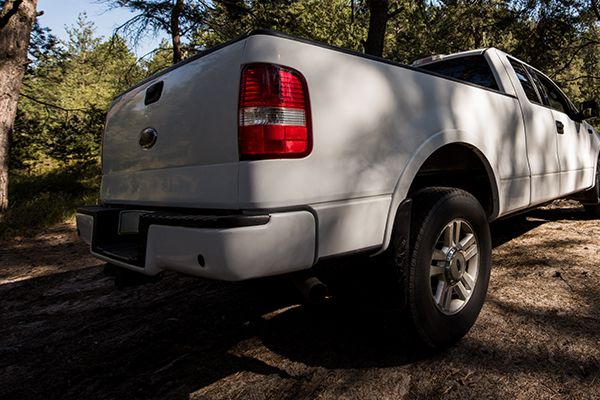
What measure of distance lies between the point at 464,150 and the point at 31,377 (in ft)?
9.36

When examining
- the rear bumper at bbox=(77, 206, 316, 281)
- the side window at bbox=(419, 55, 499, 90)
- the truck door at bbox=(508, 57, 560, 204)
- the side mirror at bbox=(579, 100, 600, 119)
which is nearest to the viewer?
the rear bumper at bbox=(77, 206, 316, 281)

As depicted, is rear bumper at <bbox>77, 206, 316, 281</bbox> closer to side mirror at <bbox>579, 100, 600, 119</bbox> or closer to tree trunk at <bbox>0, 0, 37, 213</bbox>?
side mirror at <bbox>579, 100, 600, 119</bbox>

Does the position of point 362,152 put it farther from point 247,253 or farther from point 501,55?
point 501,55

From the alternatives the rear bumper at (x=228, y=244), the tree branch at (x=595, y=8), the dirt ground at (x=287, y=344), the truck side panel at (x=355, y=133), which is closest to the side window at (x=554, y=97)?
the dirt ground at (x=287, y=344)

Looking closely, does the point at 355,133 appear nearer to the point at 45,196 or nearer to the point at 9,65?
the point at 9,65

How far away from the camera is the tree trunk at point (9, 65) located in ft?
20.5

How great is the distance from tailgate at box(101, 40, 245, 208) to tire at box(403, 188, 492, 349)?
944mm

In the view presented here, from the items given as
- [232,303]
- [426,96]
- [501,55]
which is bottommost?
[232,303]

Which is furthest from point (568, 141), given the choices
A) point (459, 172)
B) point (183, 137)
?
point (183, 137)

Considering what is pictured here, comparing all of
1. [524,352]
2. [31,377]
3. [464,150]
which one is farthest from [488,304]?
[31,377]

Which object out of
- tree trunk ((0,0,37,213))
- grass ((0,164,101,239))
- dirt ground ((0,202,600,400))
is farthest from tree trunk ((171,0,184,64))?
dirt ground ((0,202,600,400))

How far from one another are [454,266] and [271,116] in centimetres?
132

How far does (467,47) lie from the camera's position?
17.8m

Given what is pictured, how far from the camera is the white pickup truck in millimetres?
1470
